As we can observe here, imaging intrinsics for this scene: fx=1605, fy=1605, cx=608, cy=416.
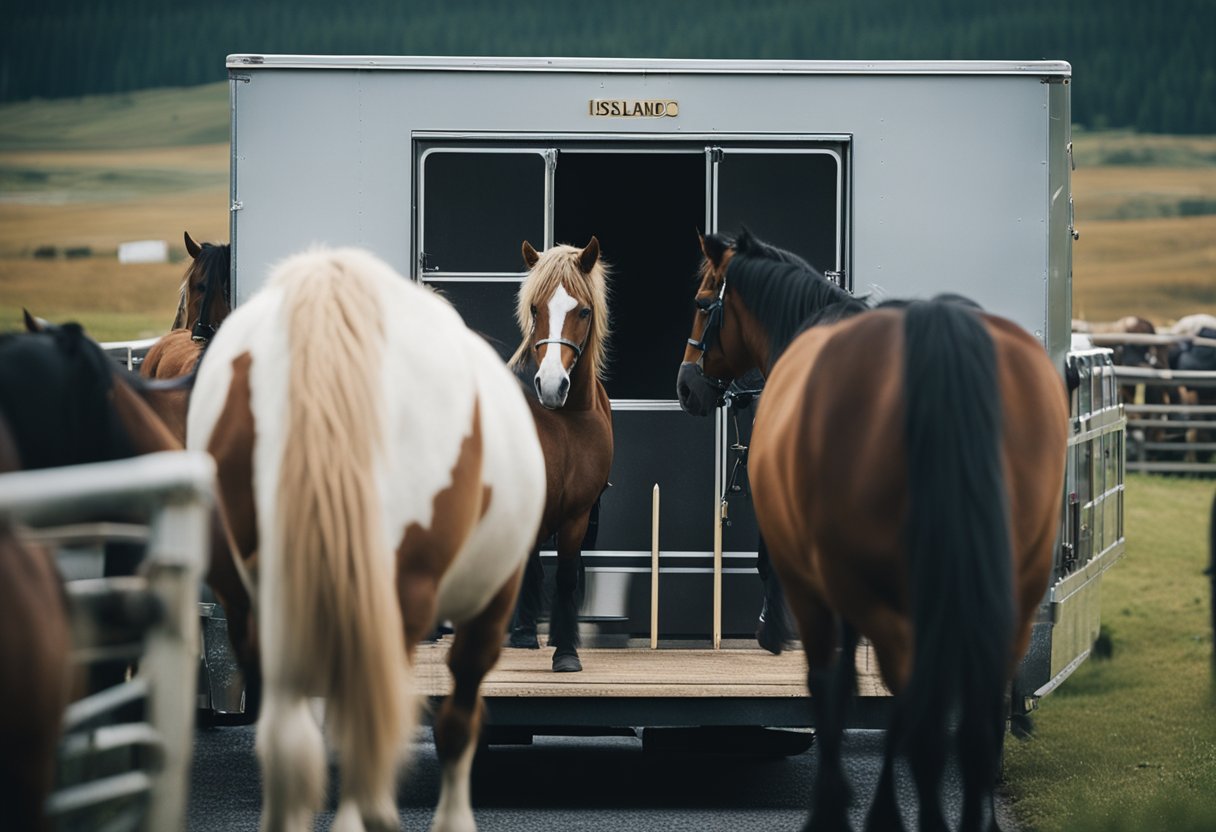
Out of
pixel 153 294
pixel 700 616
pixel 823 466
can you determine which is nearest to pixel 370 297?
pixel 823 466

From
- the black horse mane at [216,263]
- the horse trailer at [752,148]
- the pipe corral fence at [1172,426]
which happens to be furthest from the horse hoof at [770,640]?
the pipe corral fence at [1172,426]

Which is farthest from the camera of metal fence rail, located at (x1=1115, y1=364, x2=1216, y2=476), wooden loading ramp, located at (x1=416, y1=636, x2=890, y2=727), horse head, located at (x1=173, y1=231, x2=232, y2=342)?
metal fence rail, located at (x1=1115, y1=364, x2=1216, y2=476)

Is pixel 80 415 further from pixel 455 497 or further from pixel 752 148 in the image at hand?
pixel 752 148

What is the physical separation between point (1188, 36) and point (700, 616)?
88.9 m

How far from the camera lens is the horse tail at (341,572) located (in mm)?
3463

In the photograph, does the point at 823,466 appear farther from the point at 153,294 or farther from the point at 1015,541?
the point at 153,294

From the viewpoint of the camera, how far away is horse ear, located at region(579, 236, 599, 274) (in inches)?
281

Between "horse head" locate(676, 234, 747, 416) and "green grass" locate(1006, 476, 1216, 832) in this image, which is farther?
"horse head" locate(676, 234, 747, 416)

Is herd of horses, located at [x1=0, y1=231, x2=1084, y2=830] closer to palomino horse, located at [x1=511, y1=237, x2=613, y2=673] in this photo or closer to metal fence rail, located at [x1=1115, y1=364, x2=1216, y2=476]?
palomino horse, located at [x1=511, y1=237, x2=613, y2=673]

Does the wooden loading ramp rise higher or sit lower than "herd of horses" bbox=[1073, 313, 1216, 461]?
lower

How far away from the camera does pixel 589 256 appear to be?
717 cm

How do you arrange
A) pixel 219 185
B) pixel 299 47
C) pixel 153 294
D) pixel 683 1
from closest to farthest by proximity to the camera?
1. pixel 153 294
2. pixel 299 47
3. pixel 219 185
4. pixel 683 1

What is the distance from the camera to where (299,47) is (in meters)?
74.7

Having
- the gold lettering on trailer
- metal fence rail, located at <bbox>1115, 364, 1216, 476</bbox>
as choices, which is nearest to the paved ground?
the gold lettering on trailer
